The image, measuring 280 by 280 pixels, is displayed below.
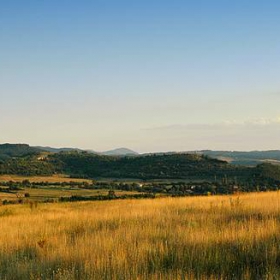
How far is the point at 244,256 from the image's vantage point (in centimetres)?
670

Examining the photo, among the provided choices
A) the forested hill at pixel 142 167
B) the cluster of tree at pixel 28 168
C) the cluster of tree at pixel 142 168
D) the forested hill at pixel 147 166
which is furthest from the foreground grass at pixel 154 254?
the cluster of tree at pixel 28 168

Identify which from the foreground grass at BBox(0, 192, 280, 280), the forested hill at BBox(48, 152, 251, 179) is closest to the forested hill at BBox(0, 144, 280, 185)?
the forested hill at BBox(48, 152, 251, 179)

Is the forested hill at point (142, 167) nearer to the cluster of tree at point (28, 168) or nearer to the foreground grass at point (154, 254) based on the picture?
the cluster of tree at point (28, 168)

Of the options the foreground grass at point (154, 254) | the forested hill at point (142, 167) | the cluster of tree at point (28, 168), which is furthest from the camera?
the cluster of tree at point (28, 168)

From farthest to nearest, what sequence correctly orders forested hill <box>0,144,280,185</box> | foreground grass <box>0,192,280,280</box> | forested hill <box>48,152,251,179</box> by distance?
1. forested hill <box>48,152,251,179</box>
2. forested hill <box>0,144,280,185</box>
3. foreground grass <box>0,192,280,280</box>

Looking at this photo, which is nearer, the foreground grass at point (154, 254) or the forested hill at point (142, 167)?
the foreground grass at point (154, 254)

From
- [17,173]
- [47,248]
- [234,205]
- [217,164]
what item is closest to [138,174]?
[217,164]

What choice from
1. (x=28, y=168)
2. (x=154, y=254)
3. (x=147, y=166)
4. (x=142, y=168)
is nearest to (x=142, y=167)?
(x=142, y=168)

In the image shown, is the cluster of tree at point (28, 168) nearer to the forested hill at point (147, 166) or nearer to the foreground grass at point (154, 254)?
the forested hill at point (147, 166)

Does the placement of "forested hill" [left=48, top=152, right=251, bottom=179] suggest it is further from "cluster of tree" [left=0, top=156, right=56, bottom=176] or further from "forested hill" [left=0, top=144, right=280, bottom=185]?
"cluster of tree" [left=0, top=156, right=56, bottom=176]

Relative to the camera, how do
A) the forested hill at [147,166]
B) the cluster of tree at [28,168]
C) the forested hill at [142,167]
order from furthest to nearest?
the cluster of tree at [28,168] → the forested hill at [147,166] → the forested hill at [142,167]

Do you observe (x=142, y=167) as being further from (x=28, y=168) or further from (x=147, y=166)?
(x=28, y=168)

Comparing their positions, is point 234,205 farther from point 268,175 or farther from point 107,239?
point 268,175

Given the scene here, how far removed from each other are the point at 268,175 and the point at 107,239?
1956 inches
